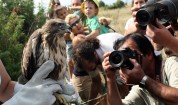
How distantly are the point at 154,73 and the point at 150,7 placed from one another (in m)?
0.51

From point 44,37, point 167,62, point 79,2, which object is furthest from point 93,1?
point 167,62

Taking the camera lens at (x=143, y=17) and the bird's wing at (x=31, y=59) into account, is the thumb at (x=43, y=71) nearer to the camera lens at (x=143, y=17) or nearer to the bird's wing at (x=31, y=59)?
the bird's wing at (x=31, y=59)

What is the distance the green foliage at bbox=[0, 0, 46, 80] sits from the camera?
237 inches

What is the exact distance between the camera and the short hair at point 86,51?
174 inches

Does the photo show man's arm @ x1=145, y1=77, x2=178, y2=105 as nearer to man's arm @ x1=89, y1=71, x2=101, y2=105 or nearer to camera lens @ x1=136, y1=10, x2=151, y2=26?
camera lens @ x1=136, y1=10, x2=151, y2=26

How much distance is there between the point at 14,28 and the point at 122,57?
4.40 m

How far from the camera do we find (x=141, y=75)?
2588 mm

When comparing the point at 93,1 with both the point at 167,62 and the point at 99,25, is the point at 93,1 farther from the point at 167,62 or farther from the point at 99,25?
the point at 167,62

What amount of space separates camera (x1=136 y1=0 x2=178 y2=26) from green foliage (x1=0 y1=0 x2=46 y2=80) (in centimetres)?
361

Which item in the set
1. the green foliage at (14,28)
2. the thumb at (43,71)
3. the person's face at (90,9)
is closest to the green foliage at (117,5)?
the green foliage at (14,28)

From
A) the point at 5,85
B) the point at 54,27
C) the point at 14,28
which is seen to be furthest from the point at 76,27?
the point at 5,85

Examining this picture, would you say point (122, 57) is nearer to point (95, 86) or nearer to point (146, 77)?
point (146, 77)

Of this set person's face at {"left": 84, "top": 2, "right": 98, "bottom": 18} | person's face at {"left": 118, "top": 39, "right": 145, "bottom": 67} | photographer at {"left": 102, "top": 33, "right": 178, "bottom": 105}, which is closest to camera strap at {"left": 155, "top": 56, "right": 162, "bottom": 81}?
photographer at {"left": 102, "top": 33, "right": 178, "bottom": 105}

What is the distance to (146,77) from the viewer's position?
102 inches
